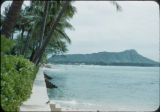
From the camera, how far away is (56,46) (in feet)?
113

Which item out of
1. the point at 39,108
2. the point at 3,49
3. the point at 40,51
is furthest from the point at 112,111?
the point at 3,49

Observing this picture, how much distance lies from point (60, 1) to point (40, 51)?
226cm

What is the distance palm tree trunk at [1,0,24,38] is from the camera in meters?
6.66

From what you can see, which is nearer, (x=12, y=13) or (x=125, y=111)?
(x=12, y=13)

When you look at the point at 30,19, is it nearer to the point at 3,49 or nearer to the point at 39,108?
the point at 39,108

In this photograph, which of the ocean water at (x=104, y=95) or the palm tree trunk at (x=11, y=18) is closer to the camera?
the palm tree trunk at (x=11, y=18)

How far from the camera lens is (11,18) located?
6852 millimetres

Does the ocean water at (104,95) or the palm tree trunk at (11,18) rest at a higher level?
the palm tree trunk at (11,18)

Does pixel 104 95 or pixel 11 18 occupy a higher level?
pixel 11 18

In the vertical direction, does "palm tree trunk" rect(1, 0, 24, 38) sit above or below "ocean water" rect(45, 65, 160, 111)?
above

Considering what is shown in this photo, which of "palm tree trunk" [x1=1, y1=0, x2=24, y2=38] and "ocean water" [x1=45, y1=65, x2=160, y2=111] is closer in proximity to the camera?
"palm tree trunk" [x1=1, y1=0, x2=24, y2=38]

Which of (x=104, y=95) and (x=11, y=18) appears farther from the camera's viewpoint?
(x=104, y=95)

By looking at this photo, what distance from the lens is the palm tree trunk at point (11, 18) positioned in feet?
21.8

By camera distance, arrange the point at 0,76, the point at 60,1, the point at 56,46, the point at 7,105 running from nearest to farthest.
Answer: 1. the point at 0,76
2. the point at 7,105
3. the point at 60,1
4. the point at 56,46
